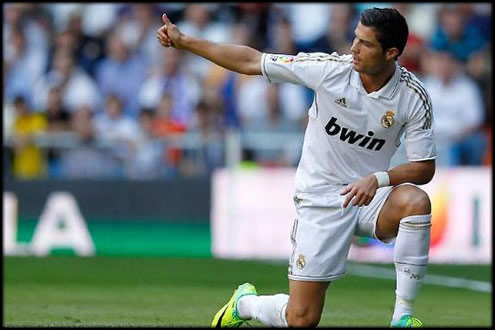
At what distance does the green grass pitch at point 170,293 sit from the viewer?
895cm

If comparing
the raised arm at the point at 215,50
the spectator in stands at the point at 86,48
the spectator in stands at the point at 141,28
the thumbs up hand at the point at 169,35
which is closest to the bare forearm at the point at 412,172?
the raised arm at the point at 215,50

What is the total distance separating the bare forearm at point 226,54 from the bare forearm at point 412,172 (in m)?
0.97

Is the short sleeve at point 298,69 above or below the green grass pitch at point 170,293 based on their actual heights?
above

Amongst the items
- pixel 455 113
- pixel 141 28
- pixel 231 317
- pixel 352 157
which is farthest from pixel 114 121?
pixel 352 157

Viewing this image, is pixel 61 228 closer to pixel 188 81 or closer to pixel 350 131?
pixel 188 81

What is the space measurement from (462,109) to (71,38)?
5.68 meters

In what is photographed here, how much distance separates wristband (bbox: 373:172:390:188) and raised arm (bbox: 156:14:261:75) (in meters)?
0.89

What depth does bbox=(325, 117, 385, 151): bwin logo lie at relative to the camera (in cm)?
713

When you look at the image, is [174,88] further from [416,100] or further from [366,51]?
[366,51]

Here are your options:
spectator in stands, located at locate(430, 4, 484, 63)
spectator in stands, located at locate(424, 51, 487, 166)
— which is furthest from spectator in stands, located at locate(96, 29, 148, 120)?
spectator in stands, located at locate(430, 4, 484, 63)

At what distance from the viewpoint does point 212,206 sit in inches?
631

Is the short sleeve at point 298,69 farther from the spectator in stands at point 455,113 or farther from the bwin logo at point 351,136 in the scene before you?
the spectator in stands at point 455,113

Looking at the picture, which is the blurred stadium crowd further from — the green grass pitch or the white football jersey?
the white football jersey

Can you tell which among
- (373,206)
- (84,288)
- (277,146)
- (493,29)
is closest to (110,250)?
(277,146)
